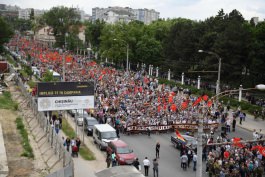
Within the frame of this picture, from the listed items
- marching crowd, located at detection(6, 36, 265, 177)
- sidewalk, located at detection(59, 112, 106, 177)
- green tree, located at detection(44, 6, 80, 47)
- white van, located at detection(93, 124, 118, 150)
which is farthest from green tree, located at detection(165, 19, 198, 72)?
green tree, located at detection(44, 6, 80, 47)

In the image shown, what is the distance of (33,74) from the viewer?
6975cm

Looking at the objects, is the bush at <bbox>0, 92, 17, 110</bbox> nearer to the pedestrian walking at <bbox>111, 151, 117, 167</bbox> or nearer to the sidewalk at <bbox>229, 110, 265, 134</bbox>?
the pedestrian walking at <bbox>111, 151, 117, 167</bbox>

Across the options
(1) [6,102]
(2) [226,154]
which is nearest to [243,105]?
(2) [226,154]

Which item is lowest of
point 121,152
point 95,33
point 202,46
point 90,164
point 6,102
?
point 90,164

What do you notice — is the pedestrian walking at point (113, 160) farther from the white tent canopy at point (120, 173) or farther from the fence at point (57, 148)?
the white tent canopy at point (120, 173)

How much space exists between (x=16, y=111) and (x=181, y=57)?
33435 millimetres

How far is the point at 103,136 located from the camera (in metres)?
30.1

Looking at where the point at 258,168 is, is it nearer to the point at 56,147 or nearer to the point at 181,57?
the point at 56,147

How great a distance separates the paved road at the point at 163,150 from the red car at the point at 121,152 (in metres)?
1.43

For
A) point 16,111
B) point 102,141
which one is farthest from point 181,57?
point 102,141

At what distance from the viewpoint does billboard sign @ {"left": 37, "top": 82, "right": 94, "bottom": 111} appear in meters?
30.5

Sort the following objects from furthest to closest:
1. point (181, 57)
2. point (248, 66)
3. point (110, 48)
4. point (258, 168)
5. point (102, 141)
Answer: point (110, 48), point (181, 57), point (248, 66), point (102, 141), point (258, 168)

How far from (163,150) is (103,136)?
4.46 m

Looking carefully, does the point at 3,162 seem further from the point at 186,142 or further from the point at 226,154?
the point at 226,154
